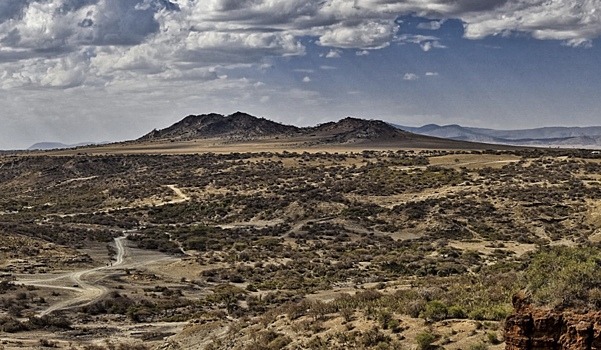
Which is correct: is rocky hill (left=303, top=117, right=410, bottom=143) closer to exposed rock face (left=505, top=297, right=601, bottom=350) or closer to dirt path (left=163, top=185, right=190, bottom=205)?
dirt path (left=163, top=185, right=190, bottom=205)

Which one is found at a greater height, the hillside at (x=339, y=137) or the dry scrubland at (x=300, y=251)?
the hillside at (x=339, y=137)

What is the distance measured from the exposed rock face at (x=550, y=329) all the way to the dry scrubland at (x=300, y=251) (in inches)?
16.7

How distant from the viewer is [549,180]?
72.6m

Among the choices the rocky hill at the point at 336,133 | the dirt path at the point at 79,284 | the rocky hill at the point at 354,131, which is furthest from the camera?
the rocky hill at the point at 354,131

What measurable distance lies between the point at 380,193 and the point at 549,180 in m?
17.7

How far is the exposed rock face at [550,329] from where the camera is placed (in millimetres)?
13820

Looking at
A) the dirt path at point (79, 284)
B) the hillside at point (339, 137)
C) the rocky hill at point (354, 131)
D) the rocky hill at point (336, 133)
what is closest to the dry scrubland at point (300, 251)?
the dirt path at point (79, 284)

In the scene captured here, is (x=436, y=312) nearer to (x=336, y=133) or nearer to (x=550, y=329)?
(x=550, y=329)

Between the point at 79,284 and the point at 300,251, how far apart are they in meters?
18.5

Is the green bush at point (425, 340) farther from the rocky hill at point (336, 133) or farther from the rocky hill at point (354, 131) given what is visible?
the rocky hill at point (354, 131)

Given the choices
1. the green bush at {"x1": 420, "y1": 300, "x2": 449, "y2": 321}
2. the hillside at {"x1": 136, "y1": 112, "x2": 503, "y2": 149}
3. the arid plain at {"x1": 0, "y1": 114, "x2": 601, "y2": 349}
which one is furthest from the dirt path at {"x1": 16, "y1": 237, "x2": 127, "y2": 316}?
the hillside at {"x1": 136, "y1": 112, "x2": 503, "y2": 149}

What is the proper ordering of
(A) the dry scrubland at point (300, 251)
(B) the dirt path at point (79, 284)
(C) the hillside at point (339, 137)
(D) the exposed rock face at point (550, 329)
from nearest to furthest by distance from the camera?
1. (D) the exposed rock face at point (550, 329)
2. (A) the dry scrubland at point (300, 251)
3. (B) the dirt path at point (79, 284)
4. (C) the hillside at point (339, 137)

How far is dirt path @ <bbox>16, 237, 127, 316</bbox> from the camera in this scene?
3617 cm

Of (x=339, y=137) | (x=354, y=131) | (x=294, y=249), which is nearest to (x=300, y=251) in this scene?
(x=294, y=249)
